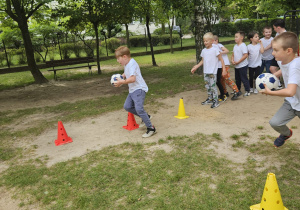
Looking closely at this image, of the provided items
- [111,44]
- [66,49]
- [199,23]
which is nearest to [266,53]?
[199,23]

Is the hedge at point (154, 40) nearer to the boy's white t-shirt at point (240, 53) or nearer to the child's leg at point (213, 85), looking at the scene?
the boy's white t-shirt at point (240, 53)

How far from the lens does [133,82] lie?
5094mm

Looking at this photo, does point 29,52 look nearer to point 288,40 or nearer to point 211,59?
point 211,59

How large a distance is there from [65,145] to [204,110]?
345 centimetres

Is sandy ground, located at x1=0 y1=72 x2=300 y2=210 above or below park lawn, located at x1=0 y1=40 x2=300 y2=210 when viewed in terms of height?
above

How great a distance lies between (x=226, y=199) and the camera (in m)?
3.21

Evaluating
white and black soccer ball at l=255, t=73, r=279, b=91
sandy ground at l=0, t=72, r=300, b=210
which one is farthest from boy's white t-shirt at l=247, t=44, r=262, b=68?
white and black soccer ball at l=255, t=73, r=279, b=91

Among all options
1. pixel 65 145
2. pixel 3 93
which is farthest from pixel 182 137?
pixel 3 93

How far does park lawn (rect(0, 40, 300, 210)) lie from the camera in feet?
10.8

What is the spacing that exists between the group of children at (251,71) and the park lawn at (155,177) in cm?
65

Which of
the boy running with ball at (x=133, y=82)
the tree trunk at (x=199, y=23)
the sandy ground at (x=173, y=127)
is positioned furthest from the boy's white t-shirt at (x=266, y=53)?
the boy running with ball at (x=133, y=82)

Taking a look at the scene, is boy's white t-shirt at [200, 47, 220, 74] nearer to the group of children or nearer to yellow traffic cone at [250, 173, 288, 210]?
the group of children

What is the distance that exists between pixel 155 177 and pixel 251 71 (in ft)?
17.6

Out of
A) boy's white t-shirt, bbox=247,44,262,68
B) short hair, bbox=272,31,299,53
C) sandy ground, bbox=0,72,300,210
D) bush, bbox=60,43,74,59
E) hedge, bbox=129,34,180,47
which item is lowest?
sandy ground, bbox=0,72,300,210
